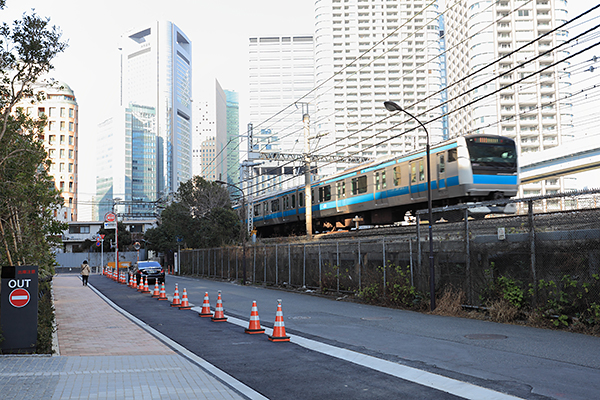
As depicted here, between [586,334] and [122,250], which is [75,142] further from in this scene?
[586,334]

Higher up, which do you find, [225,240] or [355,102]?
[355,102]

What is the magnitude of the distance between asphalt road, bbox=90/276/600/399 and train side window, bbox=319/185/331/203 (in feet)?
61.2

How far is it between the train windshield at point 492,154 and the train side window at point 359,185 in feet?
25.3

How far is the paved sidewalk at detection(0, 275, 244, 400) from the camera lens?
21.3 feet

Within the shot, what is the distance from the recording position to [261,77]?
19825 centimetres

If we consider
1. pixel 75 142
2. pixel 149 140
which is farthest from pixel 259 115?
pixel 75 142

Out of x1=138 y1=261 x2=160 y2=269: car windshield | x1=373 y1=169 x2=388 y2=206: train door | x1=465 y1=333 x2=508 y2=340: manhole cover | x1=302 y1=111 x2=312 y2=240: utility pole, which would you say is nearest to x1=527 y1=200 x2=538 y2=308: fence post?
x1=465 y1=333 x2=508 y2=340: manhole cover

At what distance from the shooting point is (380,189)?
2775 cm

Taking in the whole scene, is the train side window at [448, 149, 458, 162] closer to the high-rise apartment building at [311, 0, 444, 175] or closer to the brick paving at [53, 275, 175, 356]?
the brick paving at [53, 275, 175, 356]

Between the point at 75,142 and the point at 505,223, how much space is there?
115 metres

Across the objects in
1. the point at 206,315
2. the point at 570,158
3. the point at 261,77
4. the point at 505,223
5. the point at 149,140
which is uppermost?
the point at 261,77

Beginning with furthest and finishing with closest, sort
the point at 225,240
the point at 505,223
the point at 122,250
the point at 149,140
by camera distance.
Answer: the point at 149,140, the point at 122,250, the point at 225,240, the point at 505,223

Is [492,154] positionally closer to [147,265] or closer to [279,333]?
[279,333]

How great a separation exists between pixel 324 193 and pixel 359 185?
17.4 ft
